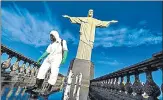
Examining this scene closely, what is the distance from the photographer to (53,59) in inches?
212

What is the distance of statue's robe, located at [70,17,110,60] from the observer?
12453mm

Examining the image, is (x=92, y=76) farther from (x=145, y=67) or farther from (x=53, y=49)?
(x=145, y=67)

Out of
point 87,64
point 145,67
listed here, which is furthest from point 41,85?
point 87,64

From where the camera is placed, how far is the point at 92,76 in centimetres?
1308

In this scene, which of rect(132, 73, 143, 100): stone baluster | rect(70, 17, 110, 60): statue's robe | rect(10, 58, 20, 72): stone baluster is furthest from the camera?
rect(70, 17, 110, 60): statue's robe

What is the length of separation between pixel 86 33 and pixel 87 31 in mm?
160

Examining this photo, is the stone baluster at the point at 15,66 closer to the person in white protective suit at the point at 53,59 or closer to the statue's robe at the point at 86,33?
the person in white protective suit at the point at 53,59

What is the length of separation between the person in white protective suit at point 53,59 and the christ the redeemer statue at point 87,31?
6649 mm

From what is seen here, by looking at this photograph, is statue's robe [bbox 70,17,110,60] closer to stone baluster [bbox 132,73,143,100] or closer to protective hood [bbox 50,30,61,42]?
protective hood [bbox 50,30,61,42]

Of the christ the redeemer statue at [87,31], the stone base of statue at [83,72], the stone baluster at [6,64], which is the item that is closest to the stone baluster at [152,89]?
the stone baluster at [6,64]

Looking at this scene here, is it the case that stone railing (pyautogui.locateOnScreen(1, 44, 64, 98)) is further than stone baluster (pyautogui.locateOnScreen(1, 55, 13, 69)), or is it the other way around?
stone baluster (pyautogui.locateOnScreen(1, 55, 13, 69))

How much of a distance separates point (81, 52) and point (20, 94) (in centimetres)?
782

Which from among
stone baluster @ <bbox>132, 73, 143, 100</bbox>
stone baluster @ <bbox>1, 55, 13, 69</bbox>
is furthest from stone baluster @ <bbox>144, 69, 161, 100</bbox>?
stone baluster @ <bbox>1, 55, 13, 69</bbox>

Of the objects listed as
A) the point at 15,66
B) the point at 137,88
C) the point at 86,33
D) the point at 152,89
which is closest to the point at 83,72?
the point at 86,33
